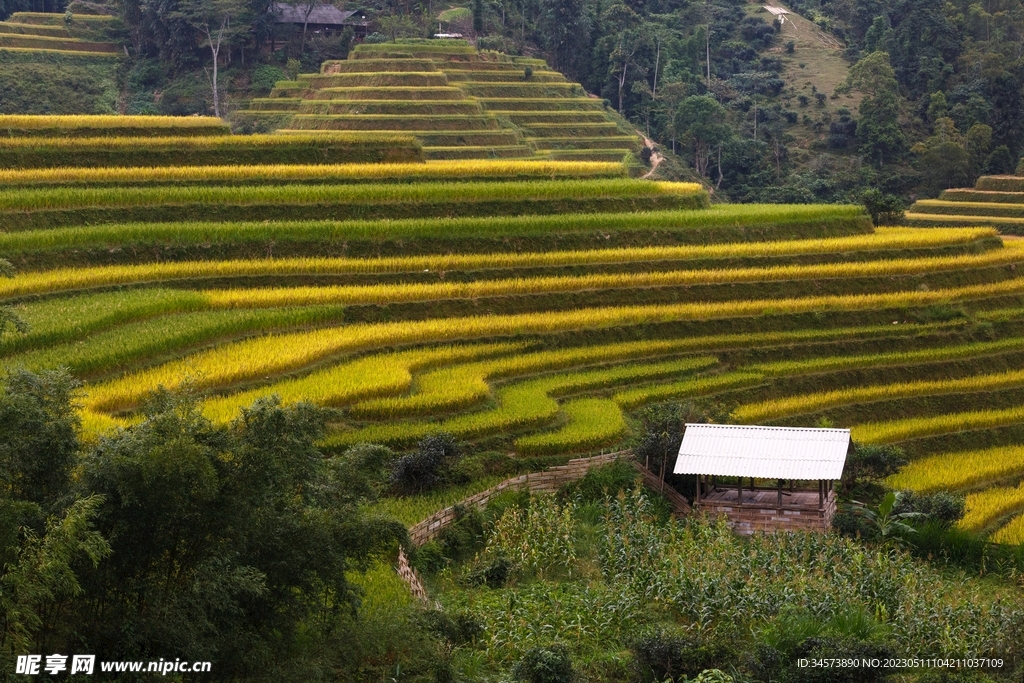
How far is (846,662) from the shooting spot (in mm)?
11523

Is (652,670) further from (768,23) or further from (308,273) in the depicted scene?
(768,23)

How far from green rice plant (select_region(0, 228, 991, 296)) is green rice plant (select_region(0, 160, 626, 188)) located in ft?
11.0

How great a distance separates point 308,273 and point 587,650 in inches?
483

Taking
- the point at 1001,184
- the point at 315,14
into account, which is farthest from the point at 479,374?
the point at 315,14

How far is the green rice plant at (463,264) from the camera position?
70.0 ft

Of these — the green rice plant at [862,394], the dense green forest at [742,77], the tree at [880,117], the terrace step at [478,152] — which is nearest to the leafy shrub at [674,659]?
the green rice plant at [862,394]

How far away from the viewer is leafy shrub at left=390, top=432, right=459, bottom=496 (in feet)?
55.0

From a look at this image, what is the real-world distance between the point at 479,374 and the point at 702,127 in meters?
38.0

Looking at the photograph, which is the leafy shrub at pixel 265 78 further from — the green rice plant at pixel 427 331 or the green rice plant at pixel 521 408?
the green rice plant at pixel 521 408

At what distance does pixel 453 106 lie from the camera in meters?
46.3

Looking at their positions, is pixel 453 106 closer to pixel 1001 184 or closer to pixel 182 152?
pixel 182 152

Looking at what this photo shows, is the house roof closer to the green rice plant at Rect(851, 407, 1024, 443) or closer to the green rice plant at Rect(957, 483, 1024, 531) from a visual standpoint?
the green rice plant at Rect(851, 407, 1024, 443)

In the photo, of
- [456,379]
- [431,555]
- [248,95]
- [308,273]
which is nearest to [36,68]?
[248,95]

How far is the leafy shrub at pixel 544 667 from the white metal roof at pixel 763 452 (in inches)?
260
